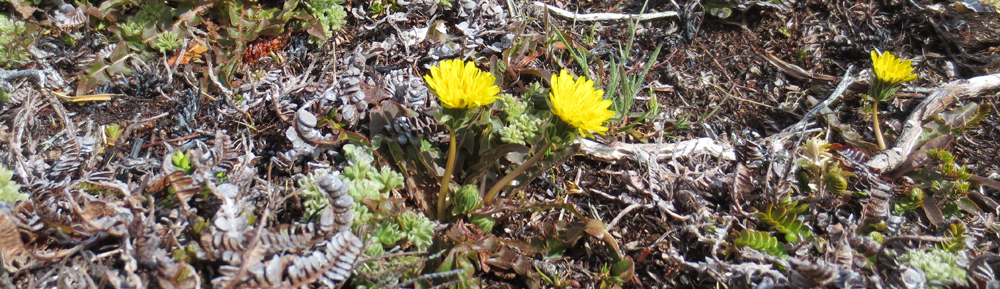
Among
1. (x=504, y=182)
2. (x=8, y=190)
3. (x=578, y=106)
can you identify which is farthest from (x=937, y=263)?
(x=8, y=190)

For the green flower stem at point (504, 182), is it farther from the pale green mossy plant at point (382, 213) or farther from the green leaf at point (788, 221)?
the green leaf at point (788, 221)

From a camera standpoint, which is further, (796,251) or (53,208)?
(796,251)

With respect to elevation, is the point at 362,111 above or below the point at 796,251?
above

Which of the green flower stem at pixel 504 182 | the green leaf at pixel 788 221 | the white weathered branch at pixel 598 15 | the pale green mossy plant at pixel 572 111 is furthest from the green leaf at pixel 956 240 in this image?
the white weathered branch at pixel 598 15

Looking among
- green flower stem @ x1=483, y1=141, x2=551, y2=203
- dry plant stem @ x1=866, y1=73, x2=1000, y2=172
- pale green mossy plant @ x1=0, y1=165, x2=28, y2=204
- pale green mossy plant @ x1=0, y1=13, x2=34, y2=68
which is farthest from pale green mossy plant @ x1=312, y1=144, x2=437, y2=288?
dry plant stem @ x1=866, y1=73, x2=1000, y2=172

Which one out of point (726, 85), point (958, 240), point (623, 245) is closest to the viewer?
point (958, 240)

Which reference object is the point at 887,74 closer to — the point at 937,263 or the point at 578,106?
the point at 937,263

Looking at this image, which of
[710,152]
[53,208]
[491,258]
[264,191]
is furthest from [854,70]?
[53,208]

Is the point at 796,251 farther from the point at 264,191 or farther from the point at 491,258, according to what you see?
the point at 264,191
